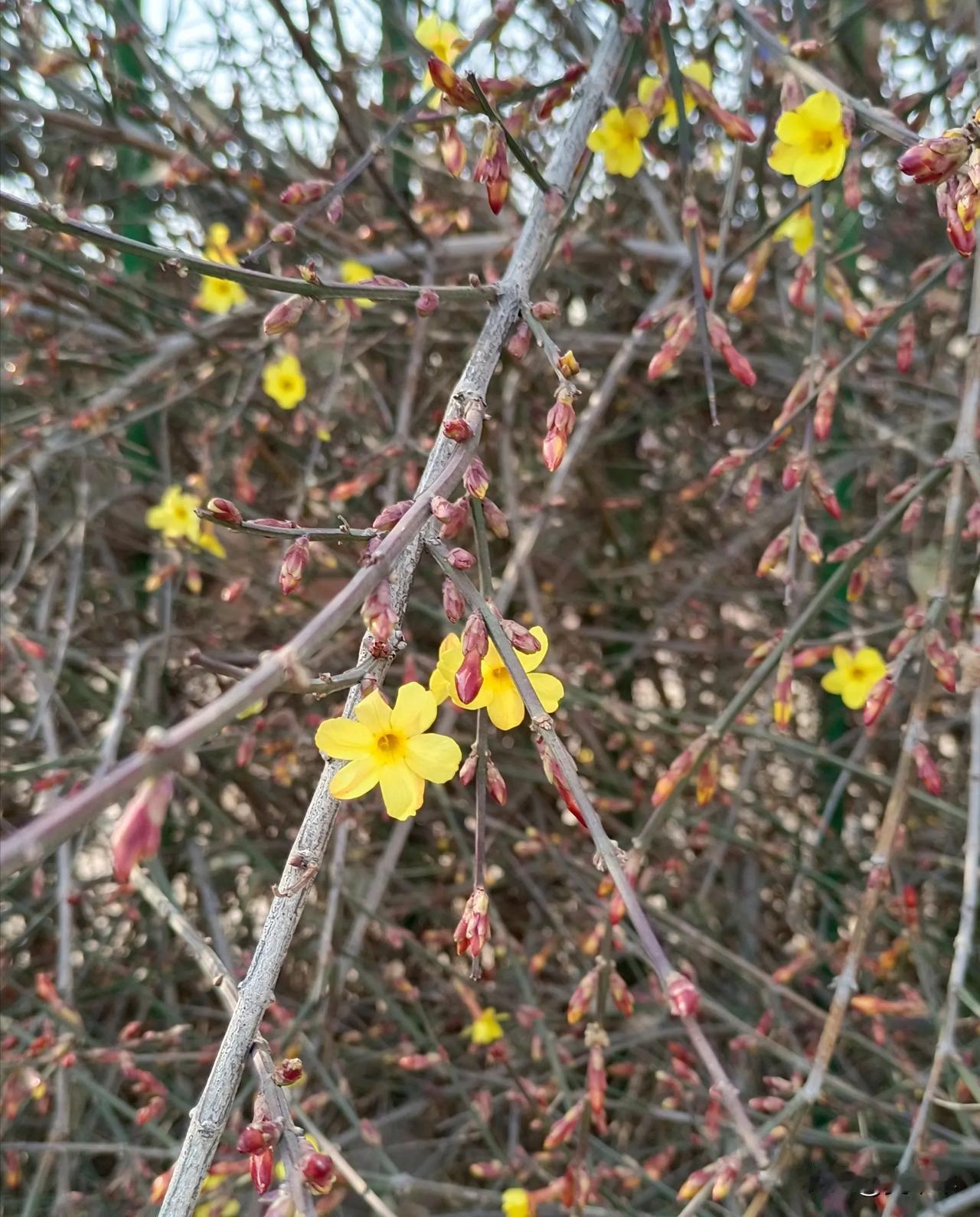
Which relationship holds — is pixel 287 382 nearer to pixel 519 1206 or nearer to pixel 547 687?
pixel 547 687

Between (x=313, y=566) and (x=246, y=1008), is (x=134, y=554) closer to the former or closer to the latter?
(x=313, y=566)

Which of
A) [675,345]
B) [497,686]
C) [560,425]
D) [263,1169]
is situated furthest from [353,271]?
[263,1169]

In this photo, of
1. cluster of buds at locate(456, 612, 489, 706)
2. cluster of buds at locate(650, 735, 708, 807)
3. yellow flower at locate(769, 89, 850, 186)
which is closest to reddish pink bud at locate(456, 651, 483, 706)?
cluster of buds at locate(456, 612, 489, 706)

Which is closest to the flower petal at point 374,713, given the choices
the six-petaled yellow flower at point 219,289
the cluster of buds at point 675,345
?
the cluster of buds at point 675,345

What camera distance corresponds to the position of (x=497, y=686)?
1.08 metres

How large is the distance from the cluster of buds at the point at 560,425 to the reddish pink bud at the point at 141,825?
0.57m

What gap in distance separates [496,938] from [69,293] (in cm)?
194

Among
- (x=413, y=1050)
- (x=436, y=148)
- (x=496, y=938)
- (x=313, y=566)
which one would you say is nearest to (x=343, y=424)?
(x=313, y=566)

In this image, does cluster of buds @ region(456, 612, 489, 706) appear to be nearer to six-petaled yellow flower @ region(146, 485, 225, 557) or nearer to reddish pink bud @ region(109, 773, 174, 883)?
reddish pink bud @ region(109, 773, 174, 883)

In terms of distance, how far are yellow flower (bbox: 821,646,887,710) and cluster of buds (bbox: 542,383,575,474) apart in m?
1.13

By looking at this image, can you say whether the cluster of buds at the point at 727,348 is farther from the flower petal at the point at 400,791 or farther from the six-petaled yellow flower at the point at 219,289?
the six-petaled yellow flower at the point at 219,289

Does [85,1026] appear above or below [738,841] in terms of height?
below

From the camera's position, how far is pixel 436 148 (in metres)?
2.61

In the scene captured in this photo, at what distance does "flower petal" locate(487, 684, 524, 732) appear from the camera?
1.02 metres
